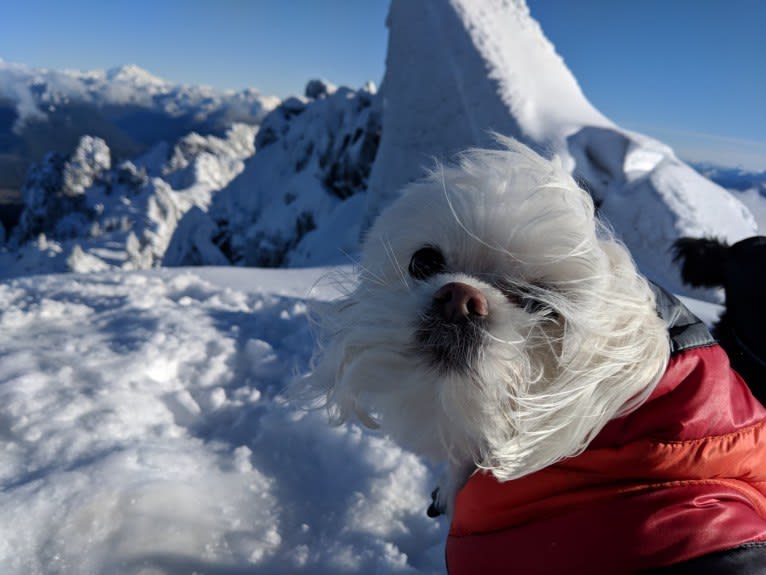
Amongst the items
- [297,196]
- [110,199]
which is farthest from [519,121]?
[110,199]

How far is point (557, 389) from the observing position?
0.75 m

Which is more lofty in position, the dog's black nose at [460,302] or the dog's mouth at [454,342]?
the dog's black nose at [460,302]

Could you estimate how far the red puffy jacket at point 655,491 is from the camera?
2.32ft

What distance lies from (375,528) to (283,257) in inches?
967

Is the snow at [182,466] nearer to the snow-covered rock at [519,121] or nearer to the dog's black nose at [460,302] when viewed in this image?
the dog's black nose at [460,302]

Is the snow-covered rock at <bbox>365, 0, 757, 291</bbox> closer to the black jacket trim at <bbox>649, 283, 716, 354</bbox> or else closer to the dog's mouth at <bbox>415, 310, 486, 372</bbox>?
the black jacket trim at <bbox>649, 283, 716, 354</bbox>

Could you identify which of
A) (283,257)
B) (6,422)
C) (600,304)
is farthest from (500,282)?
(283,257)

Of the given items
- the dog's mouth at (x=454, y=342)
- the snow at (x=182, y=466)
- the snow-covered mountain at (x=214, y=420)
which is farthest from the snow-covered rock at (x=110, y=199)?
the dog's mouth at (x=454, y=342)

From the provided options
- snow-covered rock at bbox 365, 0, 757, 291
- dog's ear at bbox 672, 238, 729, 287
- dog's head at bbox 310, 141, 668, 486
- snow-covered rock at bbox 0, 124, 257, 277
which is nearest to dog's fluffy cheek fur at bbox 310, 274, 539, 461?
Result: dog's head at bbox 310, 141, 668, 486

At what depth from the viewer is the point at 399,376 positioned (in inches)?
31.1

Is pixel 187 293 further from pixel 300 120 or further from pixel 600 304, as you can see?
pixel 300 120

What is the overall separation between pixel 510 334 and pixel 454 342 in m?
0.09

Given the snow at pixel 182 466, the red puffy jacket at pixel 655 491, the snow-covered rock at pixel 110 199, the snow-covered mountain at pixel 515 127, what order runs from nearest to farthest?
the red puffy jacket at pixel 655 491, the snow at pixel 182 466, the snow-covered mountain at pixel 515 127, the snow-covered rock at pixel 110 199

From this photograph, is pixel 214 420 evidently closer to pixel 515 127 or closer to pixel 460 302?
pixel 460 302
